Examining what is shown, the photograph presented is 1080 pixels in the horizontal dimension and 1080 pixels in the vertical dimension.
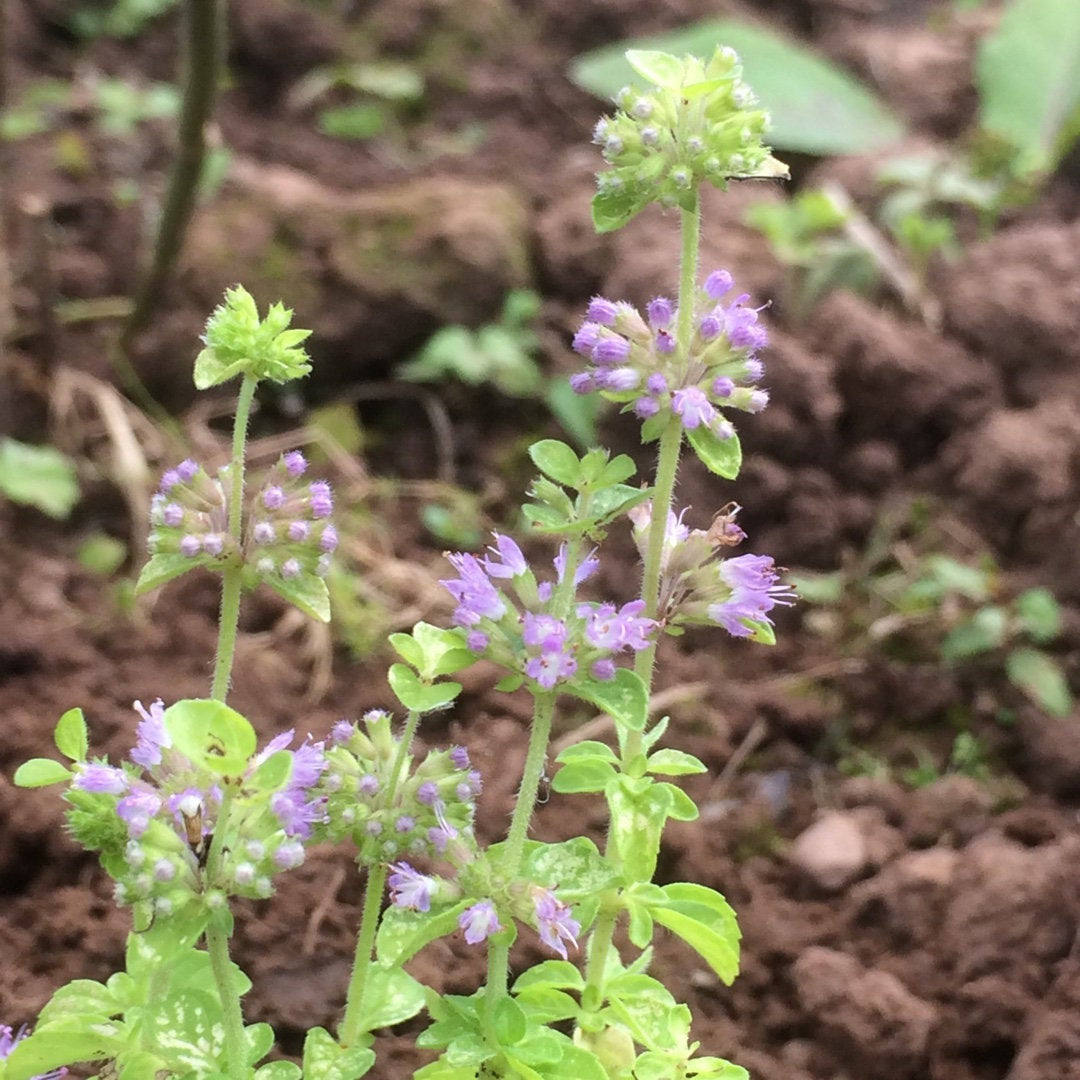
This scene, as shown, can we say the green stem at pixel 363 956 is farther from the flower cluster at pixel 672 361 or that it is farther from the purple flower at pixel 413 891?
the flower cluster at pixel 672 361

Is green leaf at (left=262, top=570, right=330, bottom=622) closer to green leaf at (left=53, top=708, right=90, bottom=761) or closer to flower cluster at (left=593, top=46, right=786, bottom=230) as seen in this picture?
green leaf at (left=53, top=708, right=90, bottom=761)

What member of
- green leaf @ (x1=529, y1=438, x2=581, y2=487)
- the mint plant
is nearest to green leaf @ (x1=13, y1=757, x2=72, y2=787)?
the mint plant

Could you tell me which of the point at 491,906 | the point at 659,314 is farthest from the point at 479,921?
the point at 659,314

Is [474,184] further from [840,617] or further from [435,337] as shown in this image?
[840,617]

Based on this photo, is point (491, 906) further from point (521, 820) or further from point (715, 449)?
point (715, 449)

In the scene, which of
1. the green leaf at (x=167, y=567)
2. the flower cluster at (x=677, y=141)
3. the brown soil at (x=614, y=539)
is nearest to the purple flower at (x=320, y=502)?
the green leaf at (x=167, y=567)

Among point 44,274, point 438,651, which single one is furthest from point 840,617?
point 44,274

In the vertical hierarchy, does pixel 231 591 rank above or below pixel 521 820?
above
